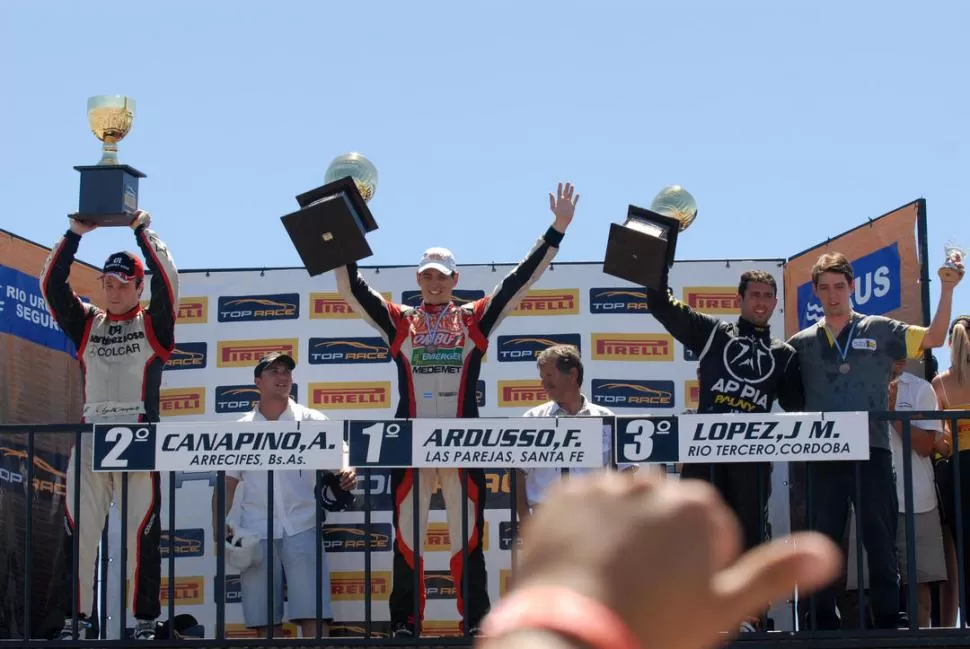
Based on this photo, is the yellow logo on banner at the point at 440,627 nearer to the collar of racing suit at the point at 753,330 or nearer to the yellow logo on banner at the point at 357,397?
the yellow logo on banner at the point at 357,397

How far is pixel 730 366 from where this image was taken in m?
6.79

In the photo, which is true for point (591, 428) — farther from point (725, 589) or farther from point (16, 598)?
point (725, 589)

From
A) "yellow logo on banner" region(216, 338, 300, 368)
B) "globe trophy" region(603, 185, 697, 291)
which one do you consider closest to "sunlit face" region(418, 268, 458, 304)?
"globe trophy" region(603, 185, 697, 291)

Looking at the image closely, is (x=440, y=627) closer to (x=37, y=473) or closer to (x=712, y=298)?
(x=37, y=473)

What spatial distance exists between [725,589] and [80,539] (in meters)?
6.43

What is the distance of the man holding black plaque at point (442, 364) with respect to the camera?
6711mm

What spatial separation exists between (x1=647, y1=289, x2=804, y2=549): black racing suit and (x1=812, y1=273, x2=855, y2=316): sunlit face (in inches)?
11.4

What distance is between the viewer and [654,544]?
978 millimetres

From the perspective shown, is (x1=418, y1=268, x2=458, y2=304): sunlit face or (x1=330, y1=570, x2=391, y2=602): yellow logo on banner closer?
(x1=418, y1=268, x2=458, y2=304): sunlit face

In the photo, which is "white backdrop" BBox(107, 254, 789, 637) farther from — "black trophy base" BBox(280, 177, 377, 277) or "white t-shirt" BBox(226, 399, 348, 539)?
"black trophy base" BBox(280, 177, 377, 277)

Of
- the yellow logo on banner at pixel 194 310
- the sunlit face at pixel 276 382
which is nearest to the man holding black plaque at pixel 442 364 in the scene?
the sunlit face at pixel 276 382

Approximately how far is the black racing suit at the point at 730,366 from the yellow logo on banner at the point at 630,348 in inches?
106

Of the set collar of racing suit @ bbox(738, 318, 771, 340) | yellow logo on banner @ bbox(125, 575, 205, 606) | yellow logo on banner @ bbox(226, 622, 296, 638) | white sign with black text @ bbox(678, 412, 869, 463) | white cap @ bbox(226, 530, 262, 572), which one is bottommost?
yellow logo on banner @ bbox(226, 622, 296, 638)

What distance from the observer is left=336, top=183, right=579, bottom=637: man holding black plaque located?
22.0 feet
